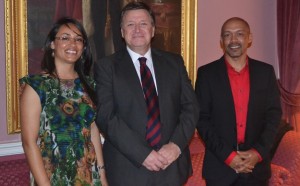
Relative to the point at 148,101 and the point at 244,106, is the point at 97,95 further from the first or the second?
the point at 244,106

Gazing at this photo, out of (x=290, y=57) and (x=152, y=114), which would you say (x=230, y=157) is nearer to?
(x=152, y=114)

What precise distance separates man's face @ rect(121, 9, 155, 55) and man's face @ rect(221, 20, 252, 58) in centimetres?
59


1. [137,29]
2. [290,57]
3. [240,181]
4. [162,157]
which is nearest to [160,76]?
[137,29]

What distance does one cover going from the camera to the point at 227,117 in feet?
8.71

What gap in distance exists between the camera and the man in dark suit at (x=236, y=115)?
2639 mm

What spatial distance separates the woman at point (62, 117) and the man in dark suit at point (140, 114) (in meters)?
0.08


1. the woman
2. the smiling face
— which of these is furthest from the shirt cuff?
the smiling face

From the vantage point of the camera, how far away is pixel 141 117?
7.64 feet

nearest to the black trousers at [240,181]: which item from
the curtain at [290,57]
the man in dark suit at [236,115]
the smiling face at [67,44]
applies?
the man in dark suit at [236,115]

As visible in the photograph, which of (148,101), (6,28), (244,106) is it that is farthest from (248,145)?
(6,28)

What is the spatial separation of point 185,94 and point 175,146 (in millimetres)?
350

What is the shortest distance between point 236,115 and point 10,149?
1705 mm

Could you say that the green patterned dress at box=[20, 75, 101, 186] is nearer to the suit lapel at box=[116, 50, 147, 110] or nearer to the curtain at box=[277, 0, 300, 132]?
the suit lapel at box=[116, 50, 147, 110]

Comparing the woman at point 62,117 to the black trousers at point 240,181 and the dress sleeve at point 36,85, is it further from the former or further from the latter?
the black trousers at point 240,181
